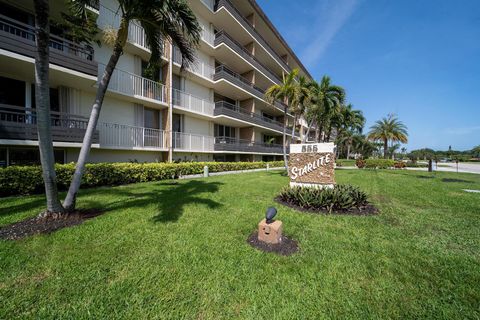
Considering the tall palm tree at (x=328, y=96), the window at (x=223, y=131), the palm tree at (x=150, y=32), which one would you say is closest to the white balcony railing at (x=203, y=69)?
the window at (x=223, y=131)

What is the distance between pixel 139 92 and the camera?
1248 centimetres

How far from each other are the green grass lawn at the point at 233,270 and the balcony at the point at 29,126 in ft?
10.9

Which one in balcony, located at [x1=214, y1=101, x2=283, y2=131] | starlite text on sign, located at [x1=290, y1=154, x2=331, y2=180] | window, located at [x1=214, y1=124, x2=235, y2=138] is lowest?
starlite text on sign, located at [x1=290, y1=154, x2=331, y2=180]

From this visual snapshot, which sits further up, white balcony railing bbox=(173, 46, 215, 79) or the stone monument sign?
white balcony railing bbox=(173, 46, 215, 79)

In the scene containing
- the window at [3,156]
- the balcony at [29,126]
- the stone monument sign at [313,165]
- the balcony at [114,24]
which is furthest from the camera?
the balcony at [114,24]

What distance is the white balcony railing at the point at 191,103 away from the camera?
14.9m

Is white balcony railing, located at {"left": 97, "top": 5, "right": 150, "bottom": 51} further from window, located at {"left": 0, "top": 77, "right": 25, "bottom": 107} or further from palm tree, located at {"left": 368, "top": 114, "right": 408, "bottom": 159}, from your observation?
palm tree, located at {"left": 368, "top": 114, "right": 408, "bottom": 159}

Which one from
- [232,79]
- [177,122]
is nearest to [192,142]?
[177,122]

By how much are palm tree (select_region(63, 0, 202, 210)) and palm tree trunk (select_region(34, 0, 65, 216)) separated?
511 mm

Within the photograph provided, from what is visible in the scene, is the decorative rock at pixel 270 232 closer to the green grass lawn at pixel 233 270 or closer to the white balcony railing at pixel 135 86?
the green grass lawn at pixel 233 270

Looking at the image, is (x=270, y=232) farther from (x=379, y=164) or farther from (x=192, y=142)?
(x=379, y=164)

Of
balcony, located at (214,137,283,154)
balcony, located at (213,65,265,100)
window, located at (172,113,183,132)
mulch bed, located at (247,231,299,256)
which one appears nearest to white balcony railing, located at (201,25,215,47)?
balcony, located at (213,65,265,100)

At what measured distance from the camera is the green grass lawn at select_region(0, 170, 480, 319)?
93.6 inches

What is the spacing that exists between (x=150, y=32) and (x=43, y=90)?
11.7 ft
